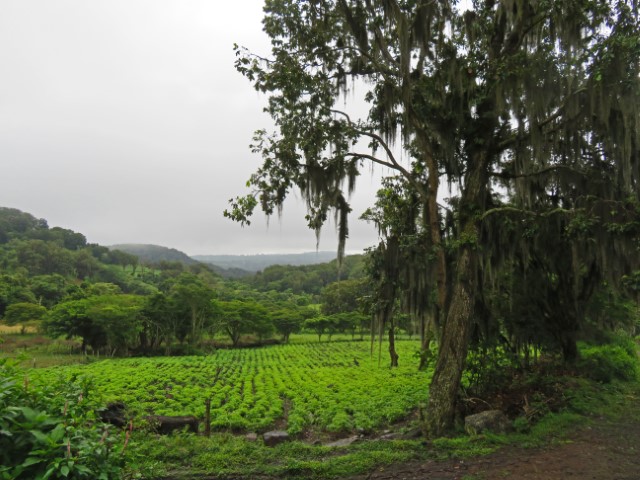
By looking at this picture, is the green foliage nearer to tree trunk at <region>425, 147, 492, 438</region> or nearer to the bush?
tree trunk at <region>425, 147, 492, 438</region>

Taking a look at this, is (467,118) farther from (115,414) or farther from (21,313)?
(21,313)

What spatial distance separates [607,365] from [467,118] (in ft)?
23.9

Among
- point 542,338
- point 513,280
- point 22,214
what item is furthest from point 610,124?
point 22,214

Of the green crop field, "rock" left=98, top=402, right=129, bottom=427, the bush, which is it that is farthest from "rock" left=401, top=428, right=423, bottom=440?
the bush

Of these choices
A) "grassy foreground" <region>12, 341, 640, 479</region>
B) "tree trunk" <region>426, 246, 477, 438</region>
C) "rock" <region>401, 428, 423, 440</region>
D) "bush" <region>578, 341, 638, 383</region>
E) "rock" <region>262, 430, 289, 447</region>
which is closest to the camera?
"grassy foreground" <region>12, 341, 640, 479</region>

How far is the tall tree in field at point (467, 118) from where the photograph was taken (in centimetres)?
584

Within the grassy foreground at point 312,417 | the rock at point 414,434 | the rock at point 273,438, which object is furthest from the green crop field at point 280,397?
the rock at point 414,434

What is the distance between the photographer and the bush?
906 cm

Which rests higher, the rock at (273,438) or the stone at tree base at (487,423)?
the stone at tree base at (487,423)

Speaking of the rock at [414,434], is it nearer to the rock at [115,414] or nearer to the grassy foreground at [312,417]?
the grassy foreground at [312,417]

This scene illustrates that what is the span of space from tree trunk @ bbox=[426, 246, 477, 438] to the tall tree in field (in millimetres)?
19

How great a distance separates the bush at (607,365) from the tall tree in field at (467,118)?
3.50 meters

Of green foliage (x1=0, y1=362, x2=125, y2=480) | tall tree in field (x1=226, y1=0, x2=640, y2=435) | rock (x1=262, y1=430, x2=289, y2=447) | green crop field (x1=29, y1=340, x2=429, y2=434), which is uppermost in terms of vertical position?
tall tree in field (x1=226, y1=0, x2=640, y2=435)

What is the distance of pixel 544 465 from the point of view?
455 cm
